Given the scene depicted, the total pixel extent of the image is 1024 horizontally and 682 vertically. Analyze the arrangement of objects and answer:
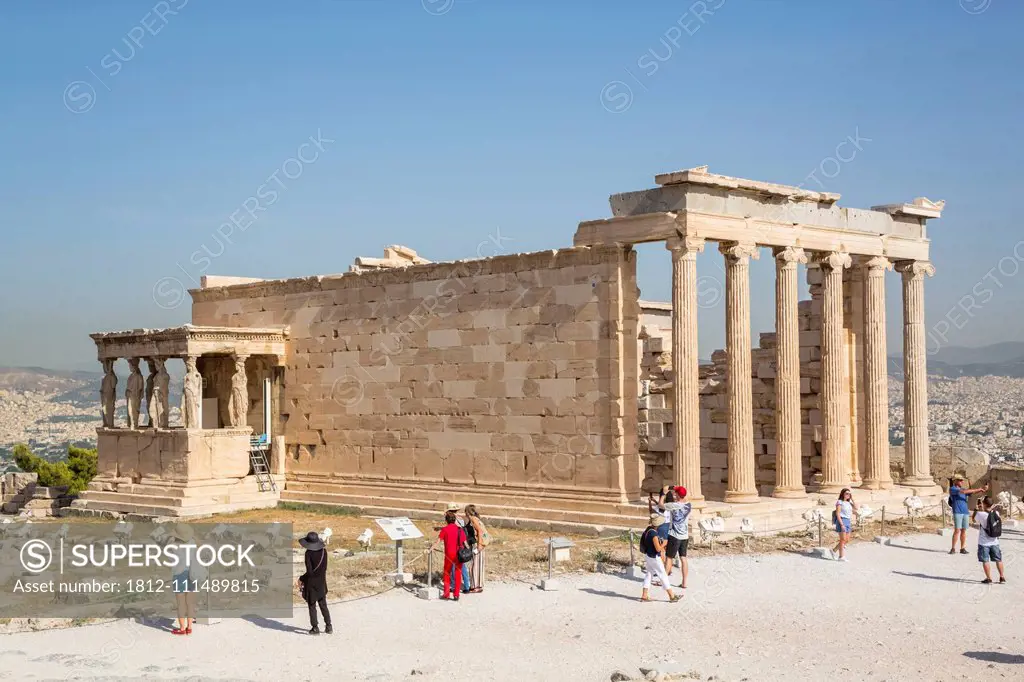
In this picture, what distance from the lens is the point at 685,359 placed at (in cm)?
2153

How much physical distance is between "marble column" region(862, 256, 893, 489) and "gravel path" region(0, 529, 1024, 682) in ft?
23.8

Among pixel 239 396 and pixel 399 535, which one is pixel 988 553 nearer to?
pixel 399 535

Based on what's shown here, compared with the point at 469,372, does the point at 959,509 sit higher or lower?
lower

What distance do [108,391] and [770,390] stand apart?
582 inches

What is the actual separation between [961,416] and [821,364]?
68285 millimetres

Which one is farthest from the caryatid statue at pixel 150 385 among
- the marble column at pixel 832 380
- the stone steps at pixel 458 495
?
the marble column at pixel 832 380

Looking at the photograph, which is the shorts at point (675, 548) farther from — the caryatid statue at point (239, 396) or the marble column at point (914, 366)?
the caryatid statue at point (239, 396)

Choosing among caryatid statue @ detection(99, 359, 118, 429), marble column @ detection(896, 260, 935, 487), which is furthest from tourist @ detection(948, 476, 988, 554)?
caryatid statue @ detection(99, 359, 118, 429)

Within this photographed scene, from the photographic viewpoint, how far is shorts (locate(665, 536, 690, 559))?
17.2m

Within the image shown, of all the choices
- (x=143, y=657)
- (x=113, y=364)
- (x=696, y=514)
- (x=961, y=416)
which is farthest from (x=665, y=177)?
(x=961, y=416)

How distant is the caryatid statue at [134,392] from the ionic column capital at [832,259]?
48.6 feet

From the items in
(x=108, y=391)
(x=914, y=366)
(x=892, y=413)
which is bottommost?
(x=892, y=413)

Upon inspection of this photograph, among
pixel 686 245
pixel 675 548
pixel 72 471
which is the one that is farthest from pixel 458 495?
pixel 72 471

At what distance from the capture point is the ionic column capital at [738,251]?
2223 centimetres
